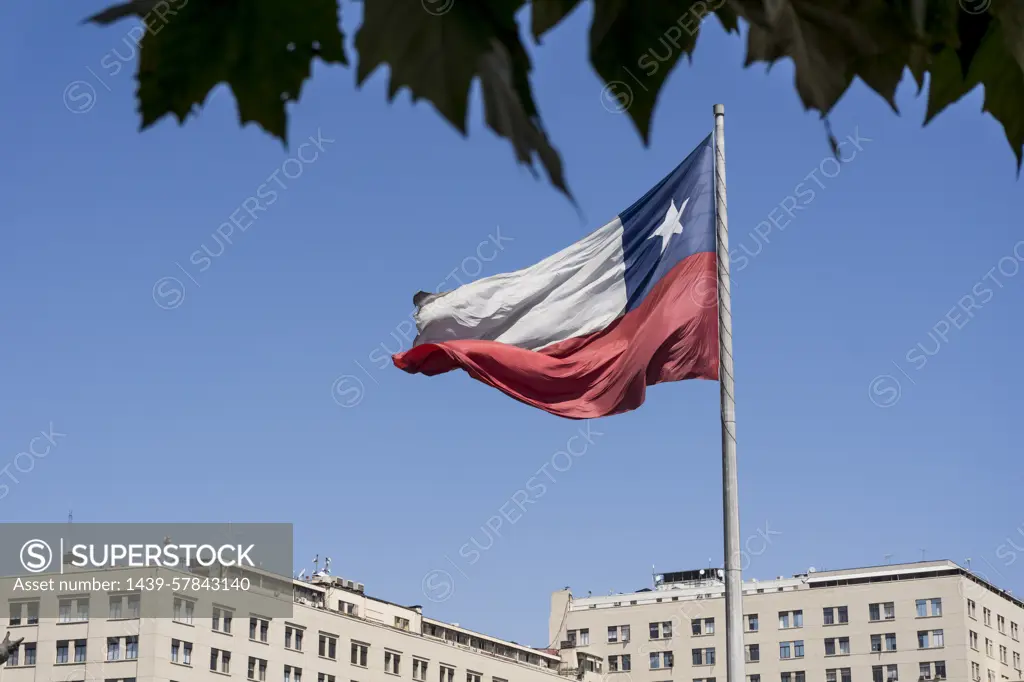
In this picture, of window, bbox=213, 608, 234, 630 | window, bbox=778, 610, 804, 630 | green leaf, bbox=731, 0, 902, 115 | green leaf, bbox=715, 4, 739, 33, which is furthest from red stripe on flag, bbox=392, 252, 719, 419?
window, bbox=778, 610, 804, 630

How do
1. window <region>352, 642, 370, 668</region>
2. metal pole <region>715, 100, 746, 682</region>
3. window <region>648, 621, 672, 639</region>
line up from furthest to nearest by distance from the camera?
window <region>648, 621, 672, 639</region> < window <region>352, 642, 370, 668</region> < metal pole <region>715, 100, 746, 682</region>

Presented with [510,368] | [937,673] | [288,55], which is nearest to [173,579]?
[937,673]

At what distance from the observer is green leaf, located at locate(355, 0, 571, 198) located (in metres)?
1.27

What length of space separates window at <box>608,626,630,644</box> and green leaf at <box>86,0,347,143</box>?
11845 cm

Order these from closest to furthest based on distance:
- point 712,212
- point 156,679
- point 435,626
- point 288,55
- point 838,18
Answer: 1. point 288,55
2. point 838,18
3. point 712,212
4. point 156,679
5. point 435,626

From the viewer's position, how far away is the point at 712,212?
1554 cm

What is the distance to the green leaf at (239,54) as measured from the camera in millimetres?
1537

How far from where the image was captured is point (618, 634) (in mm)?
118000

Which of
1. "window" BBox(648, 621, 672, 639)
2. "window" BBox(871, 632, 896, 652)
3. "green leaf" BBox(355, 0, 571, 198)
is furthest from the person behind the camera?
"window" BBox(648, 621, 672, 639)

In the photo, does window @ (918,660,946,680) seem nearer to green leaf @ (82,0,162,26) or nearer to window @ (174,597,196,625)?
window @ (174,597,196,625)

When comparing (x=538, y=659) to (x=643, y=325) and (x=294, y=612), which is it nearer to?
(x=294, y=612)

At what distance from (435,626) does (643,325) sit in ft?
261

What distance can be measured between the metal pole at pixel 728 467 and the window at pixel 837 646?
101726 millimetres

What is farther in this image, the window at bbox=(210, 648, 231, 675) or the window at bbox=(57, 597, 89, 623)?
the window at bbox=(57, 597, 89, 623)
